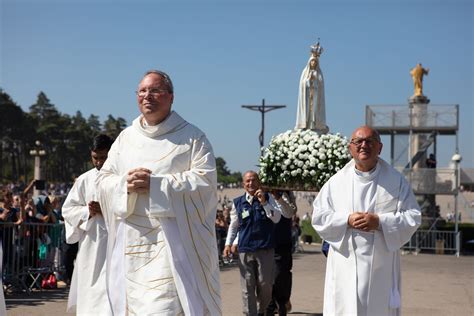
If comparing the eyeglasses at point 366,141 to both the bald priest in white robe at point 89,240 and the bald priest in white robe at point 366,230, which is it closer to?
the bald priest in white robe at point 366,230

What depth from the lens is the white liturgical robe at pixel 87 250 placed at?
24.3ft

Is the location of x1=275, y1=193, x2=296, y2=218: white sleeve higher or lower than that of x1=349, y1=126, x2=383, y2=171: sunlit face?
lower

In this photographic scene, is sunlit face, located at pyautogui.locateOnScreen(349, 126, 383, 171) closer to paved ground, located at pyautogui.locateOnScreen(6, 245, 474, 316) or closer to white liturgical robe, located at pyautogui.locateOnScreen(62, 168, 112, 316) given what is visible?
white liturgical robe, located at pyautogui.locateOnScreen(62, 168, 112, 316)

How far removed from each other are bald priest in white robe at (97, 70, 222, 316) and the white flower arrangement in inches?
147

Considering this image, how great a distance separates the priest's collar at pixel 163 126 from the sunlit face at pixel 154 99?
0.20 ft

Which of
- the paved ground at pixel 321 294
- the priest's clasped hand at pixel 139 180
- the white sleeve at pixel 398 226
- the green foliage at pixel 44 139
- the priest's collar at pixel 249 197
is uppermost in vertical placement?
the green foliage at pixel 44 139

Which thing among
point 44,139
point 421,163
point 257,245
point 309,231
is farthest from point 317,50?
point 44,139

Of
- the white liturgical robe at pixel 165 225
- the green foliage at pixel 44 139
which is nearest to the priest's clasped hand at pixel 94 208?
the white liturgical robe at pixel 165 225

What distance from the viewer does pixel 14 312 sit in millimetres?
11102

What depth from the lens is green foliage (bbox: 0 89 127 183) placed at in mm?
85438

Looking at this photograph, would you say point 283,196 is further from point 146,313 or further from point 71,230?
point 146,313

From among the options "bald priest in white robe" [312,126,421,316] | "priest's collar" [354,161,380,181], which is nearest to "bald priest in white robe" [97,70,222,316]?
"bald priest in white robe" [312,126,421,316]

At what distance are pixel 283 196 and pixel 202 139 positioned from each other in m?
4.53

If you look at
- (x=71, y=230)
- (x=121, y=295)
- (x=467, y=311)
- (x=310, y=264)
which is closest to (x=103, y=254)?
(x=71, y=230)
